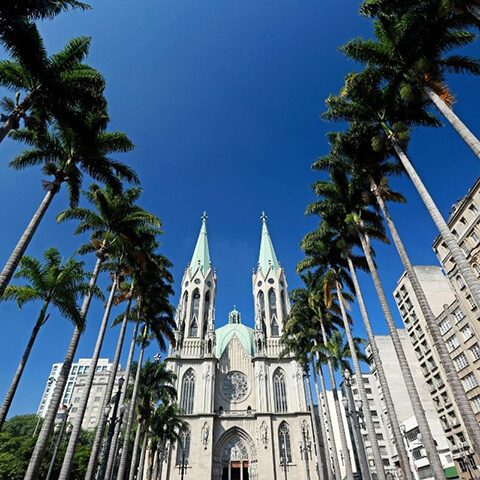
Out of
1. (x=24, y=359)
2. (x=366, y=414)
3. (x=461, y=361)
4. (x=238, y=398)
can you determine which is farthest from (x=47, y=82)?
(x=238, y=398)

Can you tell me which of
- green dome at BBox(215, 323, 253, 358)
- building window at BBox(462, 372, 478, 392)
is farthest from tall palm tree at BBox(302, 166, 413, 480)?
green dome at BBox(215, 323, 253, 358)

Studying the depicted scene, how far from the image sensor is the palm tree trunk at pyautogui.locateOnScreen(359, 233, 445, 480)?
1203cm

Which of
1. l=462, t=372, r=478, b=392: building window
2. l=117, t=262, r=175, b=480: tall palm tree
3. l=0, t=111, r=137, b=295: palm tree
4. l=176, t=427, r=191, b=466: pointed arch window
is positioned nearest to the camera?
l=0, t=111, r=137, b=295: palm tree

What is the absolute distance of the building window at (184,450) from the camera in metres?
40.5

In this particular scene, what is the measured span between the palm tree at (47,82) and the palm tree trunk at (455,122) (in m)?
13.5

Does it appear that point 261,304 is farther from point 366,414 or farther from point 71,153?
point 71,153

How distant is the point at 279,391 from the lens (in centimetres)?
4778

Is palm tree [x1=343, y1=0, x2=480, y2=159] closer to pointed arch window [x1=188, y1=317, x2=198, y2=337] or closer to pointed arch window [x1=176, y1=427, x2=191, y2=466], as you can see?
pointed arch window [x1=176, y1=427, x2=191, y2=466]

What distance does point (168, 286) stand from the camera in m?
25.5

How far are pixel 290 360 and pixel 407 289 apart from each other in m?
20.3

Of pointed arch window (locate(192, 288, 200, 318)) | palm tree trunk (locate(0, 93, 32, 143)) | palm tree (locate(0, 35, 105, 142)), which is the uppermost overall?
pointed arch window (locate(192, 288, 200, 318))

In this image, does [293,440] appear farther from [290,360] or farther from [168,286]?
[168,286]

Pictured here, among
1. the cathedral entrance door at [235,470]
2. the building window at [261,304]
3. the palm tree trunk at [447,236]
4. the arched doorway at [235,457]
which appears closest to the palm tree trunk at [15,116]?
the palm tree trunk at [447,236]

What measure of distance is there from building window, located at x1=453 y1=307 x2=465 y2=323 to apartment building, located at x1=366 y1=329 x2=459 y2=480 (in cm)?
1247
